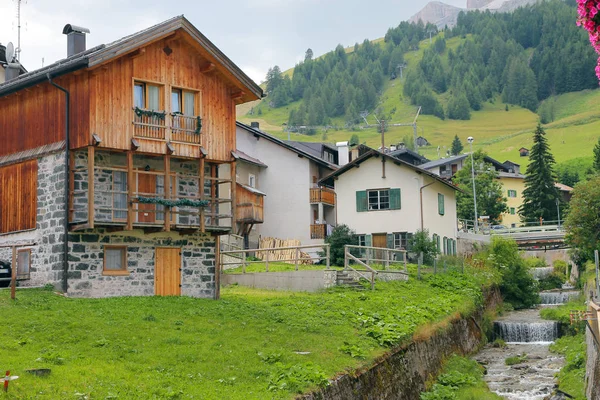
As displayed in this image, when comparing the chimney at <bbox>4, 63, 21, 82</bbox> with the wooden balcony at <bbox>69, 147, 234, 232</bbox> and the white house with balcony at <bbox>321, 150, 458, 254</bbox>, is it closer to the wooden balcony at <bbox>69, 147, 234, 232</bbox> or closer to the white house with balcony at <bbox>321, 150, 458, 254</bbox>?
the wooden balcony at <bbox>69, 147, 234, 232</bbox>

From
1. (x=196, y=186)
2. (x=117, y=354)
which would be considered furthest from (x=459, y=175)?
(x=117, y=354)

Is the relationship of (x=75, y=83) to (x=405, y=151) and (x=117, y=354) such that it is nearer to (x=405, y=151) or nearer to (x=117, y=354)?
(x=117, y=354)

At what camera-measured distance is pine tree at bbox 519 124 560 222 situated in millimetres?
86125

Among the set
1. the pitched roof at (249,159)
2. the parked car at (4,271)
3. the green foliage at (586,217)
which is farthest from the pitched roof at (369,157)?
the parked car at (4,271)

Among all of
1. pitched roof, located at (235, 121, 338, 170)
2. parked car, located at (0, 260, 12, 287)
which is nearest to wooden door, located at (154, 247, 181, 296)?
parked car, located at (0, 260, 12, 287)

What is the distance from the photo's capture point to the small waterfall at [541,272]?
211 feet

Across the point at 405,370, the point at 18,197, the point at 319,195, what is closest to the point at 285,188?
the point at 319,195

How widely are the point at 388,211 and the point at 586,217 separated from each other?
11548 mm

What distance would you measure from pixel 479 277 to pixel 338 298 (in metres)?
17.5

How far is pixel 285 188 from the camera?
57.7m

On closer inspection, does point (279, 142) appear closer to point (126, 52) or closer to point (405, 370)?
point (126, 52)

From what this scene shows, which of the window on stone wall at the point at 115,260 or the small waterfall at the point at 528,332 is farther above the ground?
the window on stone wall at the point at 115,260

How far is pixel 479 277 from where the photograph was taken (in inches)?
1901

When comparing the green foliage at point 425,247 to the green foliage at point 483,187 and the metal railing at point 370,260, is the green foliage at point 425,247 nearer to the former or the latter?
the metal railing at point 370,260
